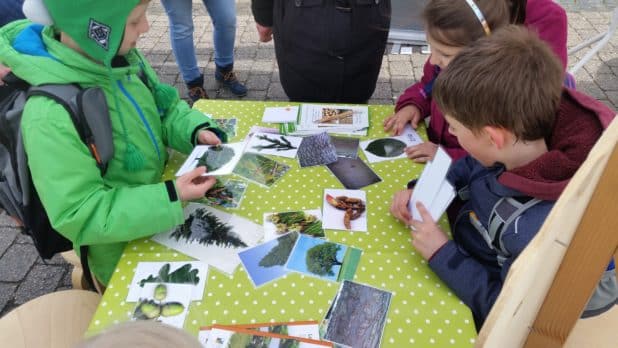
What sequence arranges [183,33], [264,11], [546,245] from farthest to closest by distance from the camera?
[183,33] → [264,11] → [546,245]

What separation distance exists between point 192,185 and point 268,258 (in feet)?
1.06

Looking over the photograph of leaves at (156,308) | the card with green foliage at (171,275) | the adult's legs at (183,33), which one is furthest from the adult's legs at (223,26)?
the photograph of leaves at (156,308)

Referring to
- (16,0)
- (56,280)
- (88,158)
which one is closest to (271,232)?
(88,158)

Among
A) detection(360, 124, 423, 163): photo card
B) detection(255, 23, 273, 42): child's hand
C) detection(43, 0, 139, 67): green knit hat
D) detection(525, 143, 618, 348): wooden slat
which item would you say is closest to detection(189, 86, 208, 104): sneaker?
detection(255, 23, 273, 42): child's hand

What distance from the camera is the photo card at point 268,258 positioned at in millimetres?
1188

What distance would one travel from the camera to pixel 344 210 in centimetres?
140

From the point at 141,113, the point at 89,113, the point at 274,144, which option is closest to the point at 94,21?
the point at 89,113

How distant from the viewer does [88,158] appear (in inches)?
47.6

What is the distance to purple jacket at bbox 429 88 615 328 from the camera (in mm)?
1055

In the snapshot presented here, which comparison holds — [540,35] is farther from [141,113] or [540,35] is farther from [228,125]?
[141,113]

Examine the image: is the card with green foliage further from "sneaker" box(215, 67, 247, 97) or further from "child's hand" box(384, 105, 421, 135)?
"sneaker" box(215, 67, 247, 97)

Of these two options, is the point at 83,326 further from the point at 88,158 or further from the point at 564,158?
the point at 564,158

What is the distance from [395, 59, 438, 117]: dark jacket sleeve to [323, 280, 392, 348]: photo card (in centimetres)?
95

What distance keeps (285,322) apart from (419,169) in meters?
0.79
